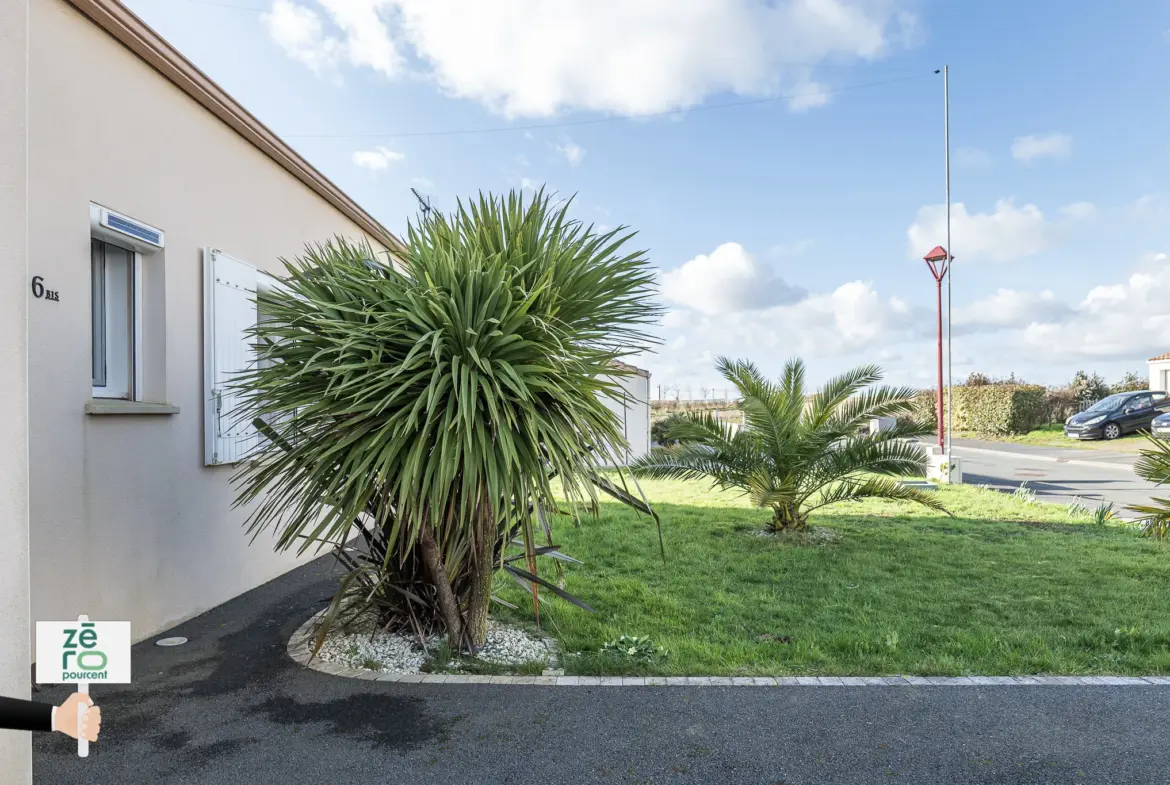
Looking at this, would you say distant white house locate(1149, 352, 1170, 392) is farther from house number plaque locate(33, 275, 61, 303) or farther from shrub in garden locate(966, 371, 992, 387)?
house number plaque locate(33, 275, 61, 303)

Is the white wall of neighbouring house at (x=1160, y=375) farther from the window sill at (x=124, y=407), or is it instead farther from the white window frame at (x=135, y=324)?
the white window frame at (x=135, y=324)

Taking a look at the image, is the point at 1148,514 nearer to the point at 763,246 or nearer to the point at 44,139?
the point at 44,139

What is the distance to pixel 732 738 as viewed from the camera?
2.65 m

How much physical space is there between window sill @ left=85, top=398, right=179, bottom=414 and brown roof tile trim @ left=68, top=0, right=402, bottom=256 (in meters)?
2.30

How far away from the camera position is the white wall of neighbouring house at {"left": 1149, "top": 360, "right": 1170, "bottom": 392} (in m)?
25.9

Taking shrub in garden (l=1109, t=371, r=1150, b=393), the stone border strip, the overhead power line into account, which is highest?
the overhead power line

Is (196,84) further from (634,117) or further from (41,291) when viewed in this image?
(634,117)

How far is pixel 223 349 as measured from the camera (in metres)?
4.90

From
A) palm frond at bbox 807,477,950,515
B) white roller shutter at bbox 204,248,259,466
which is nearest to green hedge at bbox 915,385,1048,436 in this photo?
palm frond at bbox 807,477,950,515

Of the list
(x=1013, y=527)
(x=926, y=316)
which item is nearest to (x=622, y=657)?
(x=1013, y=527)

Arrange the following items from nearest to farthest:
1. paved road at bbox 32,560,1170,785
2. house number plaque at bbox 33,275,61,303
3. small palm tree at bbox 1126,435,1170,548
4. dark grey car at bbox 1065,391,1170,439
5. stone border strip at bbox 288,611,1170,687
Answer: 1. paved road at bbox 32,560,1170,785
2. stone border strip at bbox 288,611,1170,687
3. house number plaque at bbox 33,275,61,303
4. small palm tree at bbox 1126,435,1170,548
5. dark grey car at bbox 1065,391,1170,439

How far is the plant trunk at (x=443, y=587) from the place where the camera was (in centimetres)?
354

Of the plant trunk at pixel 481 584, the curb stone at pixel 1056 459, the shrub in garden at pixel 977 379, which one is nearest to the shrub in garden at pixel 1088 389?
the shrub in garden at pixel 977 379

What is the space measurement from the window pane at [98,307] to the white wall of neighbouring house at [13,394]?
2444 mm
